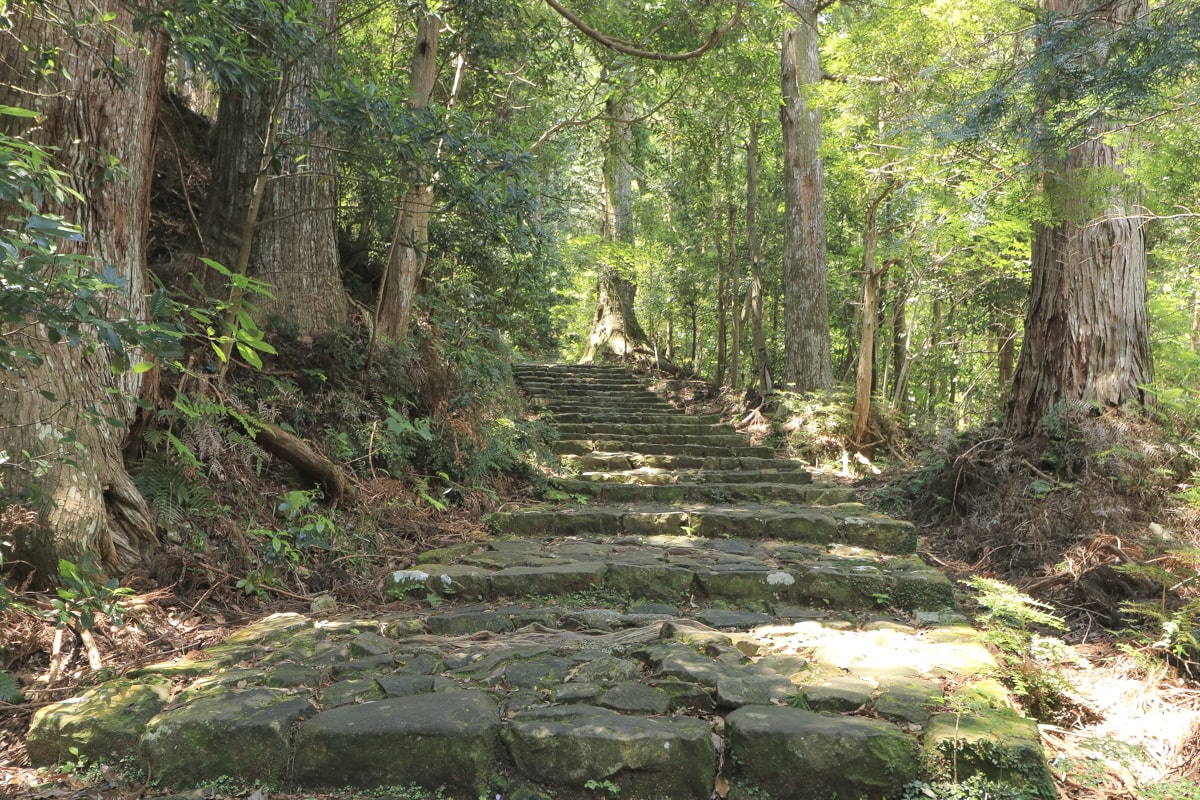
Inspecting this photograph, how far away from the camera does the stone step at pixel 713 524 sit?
561 cm

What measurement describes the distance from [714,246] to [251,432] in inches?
425

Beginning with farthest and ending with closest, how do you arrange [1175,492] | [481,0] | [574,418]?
[574,418]
[481,0]
[1175,492]

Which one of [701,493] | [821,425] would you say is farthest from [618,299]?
[701,493]

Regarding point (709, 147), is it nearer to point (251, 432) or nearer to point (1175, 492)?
point (1175, 492)

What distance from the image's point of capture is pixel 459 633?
3.70 metres

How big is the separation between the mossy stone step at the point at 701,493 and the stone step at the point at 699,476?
0.72 feet

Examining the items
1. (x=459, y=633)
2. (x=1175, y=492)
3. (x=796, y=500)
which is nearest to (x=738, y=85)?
(x=796, y=500)

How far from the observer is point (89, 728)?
2.46 m

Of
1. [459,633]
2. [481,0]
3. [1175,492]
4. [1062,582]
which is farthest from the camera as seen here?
[481,0]

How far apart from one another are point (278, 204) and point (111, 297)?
2.15m

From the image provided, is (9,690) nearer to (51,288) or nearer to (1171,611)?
(51,288)

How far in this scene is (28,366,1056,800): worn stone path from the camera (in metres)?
2.41

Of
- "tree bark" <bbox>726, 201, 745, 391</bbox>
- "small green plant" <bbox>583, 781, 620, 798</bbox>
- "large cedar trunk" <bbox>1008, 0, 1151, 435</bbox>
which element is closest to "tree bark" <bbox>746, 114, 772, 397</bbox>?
→ "tree bark" <bbox>726, 201, 745, 391</bbox>

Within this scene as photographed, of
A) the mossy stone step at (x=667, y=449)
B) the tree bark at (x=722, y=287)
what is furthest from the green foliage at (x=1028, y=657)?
the tree bark at (x=722, y=287)
